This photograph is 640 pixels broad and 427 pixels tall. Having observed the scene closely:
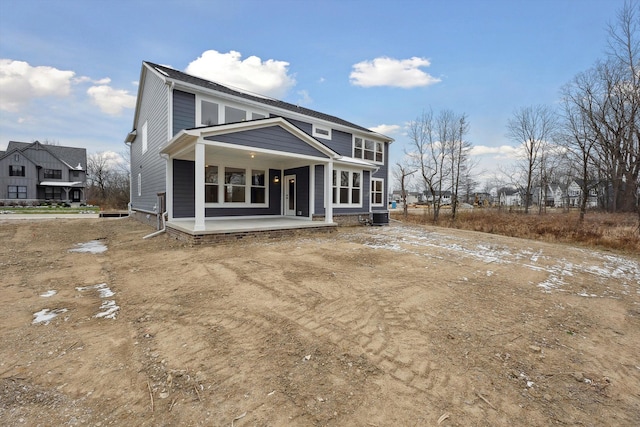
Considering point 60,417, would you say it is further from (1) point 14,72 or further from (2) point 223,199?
(1) point 14,72

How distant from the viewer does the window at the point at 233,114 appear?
35.7 ft

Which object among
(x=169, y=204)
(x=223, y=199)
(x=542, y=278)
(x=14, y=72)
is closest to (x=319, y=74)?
(x=223, y=199)

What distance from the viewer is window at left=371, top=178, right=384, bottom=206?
53.2ft

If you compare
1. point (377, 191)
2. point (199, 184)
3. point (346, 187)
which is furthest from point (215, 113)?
point (377, 191)

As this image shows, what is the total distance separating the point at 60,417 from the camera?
5.69 feet

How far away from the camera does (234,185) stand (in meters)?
11.4

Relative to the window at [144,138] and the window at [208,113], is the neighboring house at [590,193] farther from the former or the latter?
the window at [144,138]

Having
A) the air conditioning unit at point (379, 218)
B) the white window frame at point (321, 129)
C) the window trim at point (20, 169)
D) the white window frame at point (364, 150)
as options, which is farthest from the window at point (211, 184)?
the window trim at point (20, 169)

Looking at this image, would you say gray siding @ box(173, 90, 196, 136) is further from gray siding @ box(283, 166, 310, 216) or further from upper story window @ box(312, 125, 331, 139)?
upper story window @ box(312, 125, 331, 139)

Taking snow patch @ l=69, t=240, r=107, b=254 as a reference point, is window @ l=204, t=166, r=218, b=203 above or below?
above

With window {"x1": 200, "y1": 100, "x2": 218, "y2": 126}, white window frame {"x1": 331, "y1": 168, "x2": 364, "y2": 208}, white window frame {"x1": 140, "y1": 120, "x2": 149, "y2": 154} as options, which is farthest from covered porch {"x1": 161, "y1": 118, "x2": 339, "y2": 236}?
white window frame {"x1": 140, "y1": 120, "x2": 149, "y2": 154}

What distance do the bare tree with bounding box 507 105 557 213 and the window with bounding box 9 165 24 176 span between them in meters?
50.0

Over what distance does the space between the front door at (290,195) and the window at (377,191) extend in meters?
5.50

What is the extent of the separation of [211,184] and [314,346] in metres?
9.52
